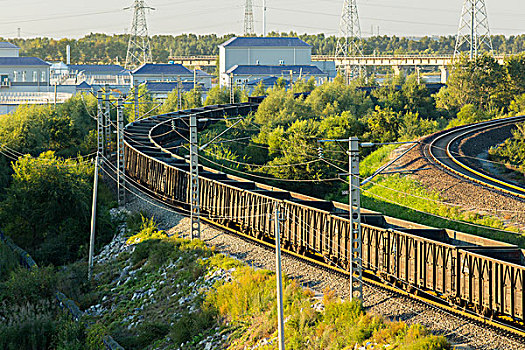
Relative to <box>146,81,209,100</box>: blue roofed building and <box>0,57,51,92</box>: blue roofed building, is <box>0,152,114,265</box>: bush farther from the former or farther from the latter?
<box>0,57,51,92</box>: blue roofed building

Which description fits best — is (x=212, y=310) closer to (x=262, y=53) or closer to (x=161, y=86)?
(x=161, y=86)

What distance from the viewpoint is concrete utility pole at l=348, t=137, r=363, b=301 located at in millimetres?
21891

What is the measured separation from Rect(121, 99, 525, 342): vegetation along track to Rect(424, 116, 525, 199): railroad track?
41.1 feet

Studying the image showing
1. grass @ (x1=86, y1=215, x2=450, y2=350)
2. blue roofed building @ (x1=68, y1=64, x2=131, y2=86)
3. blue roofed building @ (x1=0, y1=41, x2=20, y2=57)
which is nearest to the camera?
grass @ (x1=86, y1=215, x2=450, y2=350)

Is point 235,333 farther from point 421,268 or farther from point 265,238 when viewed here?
point 265,238

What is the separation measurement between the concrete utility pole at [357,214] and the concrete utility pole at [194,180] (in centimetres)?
1062

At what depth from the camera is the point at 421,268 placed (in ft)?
76.4

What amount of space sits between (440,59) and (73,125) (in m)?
120

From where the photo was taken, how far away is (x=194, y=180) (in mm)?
35750

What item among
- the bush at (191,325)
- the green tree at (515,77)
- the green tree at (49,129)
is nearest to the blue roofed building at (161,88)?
the green tree at (49,129)

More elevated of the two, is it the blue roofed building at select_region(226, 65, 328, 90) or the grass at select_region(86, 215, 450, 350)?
the blue roofed building at select_region(226, 65, 328, 90)

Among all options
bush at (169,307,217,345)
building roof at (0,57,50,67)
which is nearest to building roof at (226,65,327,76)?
building roof at (0,57,50,67)

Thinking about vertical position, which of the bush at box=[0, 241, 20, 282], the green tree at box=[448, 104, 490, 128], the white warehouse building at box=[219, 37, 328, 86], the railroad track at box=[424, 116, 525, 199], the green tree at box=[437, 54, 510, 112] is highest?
the white warehouse building at box=[219, 37, 328, 86]

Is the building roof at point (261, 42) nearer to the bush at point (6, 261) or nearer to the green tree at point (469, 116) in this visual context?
the green tree at point (469, 116)
